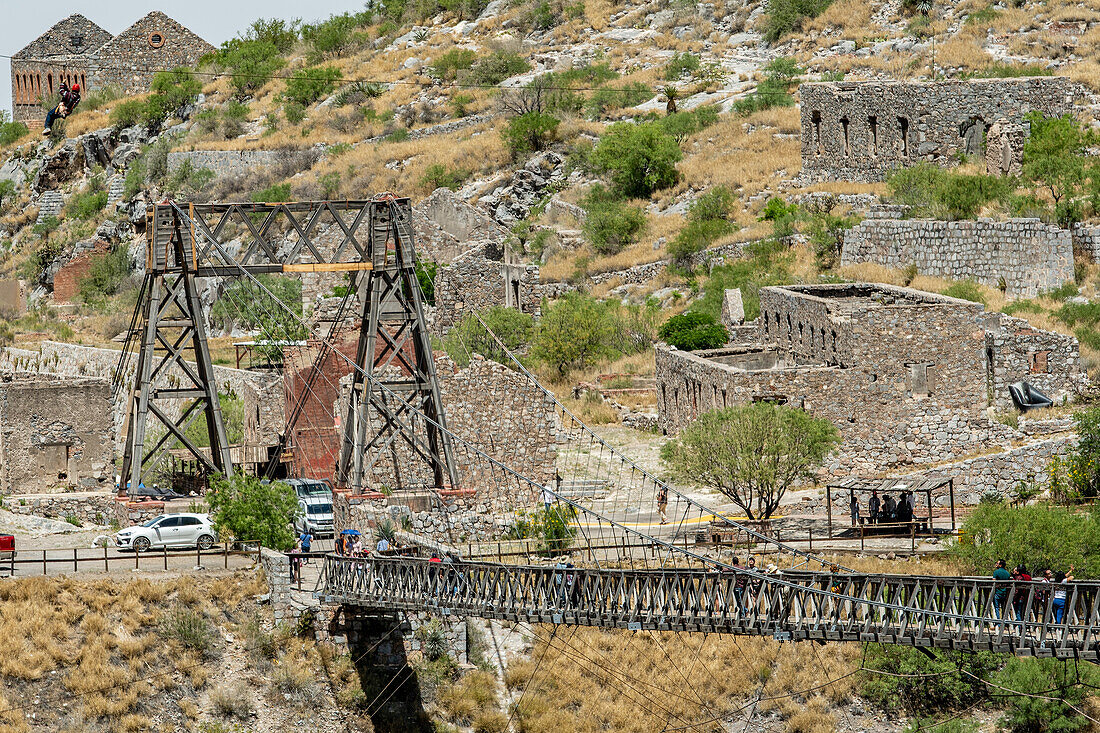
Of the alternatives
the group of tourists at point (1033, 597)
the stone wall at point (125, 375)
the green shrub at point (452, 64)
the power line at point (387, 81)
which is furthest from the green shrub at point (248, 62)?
the group of tourists at point (1033, 597)

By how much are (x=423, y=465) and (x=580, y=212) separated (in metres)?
24.4

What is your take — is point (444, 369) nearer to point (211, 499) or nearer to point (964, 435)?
point (211, 499)

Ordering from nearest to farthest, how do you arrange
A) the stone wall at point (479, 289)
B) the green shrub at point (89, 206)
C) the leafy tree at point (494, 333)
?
the leafy tree at point (494, 333) < the stone wall at point (479, 289) < the green shrub at point (89, 206)

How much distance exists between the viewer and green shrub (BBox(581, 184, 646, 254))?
54625 millimetres

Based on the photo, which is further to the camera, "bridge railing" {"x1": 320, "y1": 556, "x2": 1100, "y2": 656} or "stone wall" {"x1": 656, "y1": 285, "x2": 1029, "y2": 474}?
"stone wall" {"x1": 656, "y1": 285, "x2": 1029, "y2": 474}

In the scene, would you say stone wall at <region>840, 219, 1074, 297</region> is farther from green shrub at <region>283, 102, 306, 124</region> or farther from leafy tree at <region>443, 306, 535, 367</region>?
green shrub at <region>283, 102, 306, 124</region>

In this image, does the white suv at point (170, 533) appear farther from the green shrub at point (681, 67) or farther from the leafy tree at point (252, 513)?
the green shrub at point (681, 67)

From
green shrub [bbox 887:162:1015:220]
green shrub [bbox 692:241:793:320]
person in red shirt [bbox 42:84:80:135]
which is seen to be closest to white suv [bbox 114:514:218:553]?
green shrub [bbox 692:241:793:320]

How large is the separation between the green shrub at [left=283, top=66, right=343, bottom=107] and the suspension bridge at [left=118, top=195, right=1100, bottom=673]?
Result: 3803cm

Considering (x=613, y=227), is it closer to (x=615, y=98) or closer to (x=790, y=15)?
(x=615, y=98)

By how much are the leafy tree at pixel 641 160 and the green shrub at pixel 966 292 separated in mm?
17049

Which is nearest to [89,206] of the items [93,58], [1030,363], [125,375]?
[93,58]

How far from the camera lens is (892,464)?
37562 millimetres

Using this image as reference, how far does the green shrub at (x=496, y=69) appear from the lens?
79.7 meters
